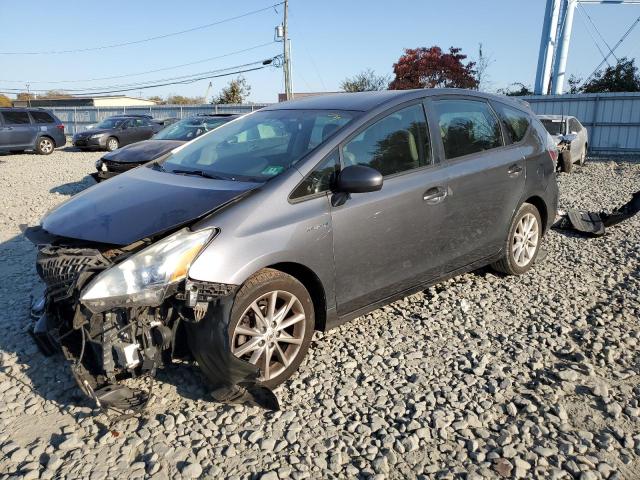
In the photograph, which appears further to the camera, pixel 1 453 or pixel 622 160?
pixel 622 160

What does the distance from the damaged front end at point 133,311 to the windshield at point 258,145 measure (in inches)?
31.6

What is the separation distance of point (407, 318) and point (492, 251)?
3.67ft

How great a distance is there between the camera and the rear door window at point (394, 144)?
11.6 ft

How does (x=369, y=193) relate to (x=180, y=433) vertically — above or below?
above

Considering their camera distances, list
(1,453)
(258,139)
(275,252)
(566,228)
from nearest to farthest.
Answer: (1,453)
(275,252)
(258,139)
(566,228)

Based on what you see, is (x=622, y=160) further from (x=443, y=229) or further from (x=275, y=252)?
(x=275, y=252)

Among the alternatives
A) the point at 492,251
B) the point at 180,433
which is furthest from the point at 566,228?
the point at 180,433

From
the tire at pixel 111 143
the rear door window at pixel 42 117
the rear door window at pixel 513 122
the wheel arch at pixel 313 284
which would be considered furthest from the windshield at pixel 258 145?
the tire at pixel 111 143

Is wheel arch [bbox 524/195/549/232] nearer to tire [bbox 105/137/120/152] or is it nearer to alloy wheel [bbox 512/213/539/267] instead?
alloy wheel [bbox 512/213/539/267]

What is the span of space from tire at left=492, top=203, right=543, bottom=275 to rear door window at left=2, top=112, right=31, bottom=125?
1853 cm

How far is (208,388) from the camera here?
3.21m

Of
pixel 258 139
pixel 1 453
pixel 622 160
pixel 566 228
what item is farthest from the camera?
pixel 622 160

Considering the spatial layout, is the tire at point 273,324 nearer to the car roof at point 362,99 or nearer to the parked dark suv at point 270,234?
the parked dark suv at point 270,234

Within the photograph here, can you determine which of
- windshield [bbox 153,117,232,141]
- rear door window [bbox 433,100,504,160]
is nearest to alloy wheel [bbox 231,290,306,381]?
rear door window [bbox 433,100,504,160]
